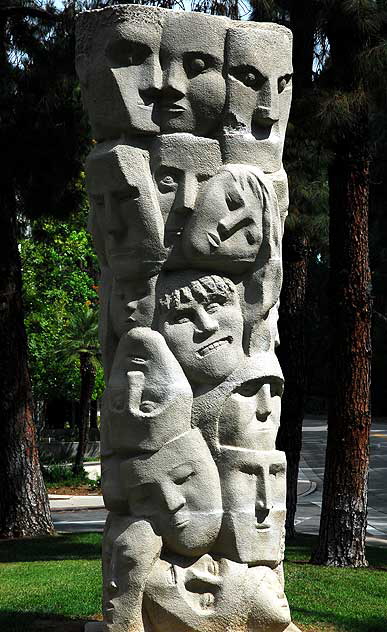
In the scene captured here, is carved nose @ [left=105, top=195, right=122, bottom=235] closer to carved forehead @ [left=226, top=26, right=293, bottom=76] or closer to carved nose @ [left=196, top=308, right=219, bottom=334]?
carved nose @ [left=196, top=308, right=219, bottom=334]

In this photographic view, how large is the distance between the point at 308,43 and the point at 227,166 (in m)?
5.91

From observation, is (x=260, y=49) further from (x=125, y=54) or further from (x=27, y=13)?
(x=27, y=13)

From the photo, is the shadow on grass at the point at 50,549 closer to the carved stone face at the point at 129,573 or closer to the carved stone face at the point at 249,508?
the carved stone face at the point at 129,573

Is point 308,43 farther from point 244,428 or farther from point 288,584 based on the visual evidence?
point 244,428

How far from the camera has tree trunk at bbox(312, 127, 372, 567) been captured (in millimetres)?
10883

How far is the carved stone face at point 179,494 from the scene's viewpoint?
19.4 feet

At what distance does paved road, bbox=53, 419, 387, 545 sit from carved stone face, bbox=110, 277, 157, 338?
1020 centimetres

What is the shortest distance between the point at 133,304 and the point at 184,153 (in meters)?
0.92

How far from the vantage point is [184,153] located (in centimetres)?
607

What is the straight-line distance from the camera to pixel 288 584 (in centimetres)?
964

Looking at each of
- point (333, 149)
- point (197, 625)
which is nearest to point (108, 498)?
point (197, 625)

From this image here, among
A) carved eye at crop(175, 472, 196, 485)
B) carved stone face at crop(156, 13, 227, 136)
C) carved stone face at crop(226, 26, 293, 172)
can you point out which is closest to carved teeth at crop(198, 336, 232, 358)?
carved eye at crop(175, 472, 196, 485)

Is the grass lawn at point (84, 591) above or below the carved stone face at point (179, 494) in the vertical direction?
below

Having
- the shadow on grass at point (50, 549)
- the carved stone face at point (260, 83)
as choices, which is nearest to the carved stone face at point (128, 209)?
the carved stone face at point (260, 83)
